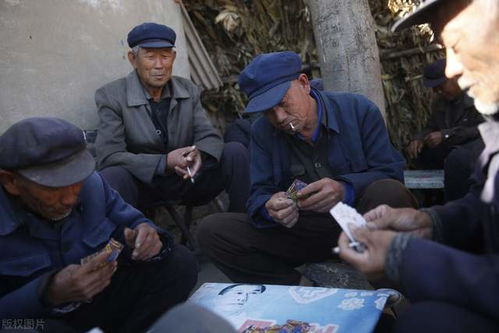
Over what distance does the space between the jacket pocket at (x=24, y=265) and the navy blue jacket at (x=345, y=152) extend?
1.07 metres

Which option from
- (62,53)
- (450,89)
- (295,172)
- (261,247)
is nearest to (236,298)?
(261,247)

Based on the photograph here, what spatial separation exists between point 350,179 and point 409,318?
3.78 feet

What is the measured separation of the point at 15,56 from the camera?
3.18 metres

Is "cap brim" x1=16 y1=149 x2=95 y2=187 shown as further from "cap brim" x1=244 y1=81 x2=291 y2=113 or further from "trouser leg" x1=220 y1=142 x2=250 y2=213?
"trouser leg" x1=220 y1=142 x2=250 y2=213

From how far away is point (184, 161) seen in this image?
3.12 metres

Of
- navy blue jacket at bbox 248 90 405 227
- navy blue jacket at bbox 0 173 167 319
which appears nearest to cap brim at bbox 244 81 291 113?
navy blue jacket at bbox 248 90 405 227

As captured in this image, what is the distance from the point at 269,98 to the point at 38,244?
4.12 feet

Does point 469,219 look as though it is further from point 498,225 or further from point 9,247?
point 9,247

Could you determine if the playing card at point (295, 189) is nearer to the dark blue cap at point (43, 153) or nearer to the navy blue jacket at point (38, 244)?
the navy blue jacket at point (38, 244)

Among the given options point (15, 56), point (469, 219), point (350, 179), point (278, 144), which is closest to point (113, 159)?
point (15, 56)

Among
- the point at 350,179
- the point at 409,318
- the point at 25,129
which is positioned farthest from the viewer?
the point at 350,179

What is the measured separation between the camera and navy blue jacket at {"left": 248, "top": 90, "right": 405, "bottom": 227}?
2.55 meters

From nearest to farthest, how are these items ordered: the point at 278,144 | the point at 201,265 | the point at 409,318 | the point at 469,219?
1. the point at 409,318
2. the point at 469,219
3. the point at 278,144
4. the point at 201,265

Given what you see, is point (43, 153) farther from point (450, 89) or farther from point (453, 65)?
point (450, 89)
